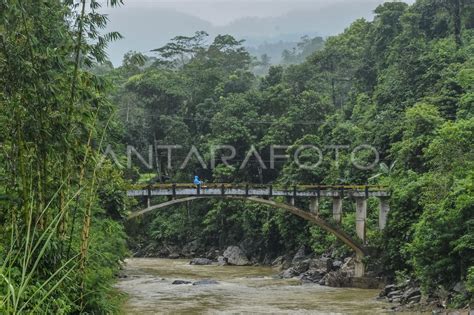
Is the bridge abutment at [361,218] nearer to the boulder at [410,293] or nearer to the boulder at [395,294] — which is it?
the boulder at [395,294]

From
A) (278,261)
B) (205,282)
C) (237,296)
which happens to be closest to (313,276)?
(205,282)

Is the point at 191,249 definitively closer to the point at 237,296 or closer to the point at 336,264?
the point at 336,264

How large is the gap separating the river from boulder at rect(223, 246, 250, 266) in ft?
12.0

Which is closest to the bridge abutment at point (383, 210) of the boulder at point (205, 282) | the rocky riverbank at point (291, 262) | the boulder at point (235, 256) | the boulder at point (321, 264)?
the rocky riverbank at point (291, 262)

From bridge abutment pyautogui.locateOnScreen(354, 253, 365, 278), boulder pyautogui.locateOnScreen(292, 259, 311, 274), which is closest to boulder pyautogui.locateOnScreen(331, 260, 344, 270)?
boulder pyautogui.locateOnScreen(292, 259, 311, 274)

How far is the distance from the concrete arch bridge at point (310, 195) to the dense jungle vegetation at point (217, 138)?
72 centimetres

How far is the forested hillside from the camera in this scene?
17781 millimetres

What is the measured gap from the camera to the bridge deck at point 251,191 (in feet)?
72.3

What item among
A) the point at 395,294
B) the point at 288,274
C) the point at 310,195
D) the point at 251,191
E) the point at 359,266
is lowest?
the point at 288,274

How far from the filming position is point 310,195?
24047mm

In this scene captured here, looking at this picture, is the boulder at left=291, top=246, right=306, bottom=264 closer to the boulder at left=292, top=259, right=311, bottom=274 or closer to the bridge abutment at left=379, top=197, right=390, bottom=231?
the boulder at left=292, top=259, right=311, bottom=274

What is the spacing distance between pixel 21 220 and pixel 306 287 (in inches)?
690

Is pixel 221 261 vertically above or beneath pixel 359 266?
beneath

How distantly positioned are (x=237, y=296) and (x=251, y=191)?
4.62 m
